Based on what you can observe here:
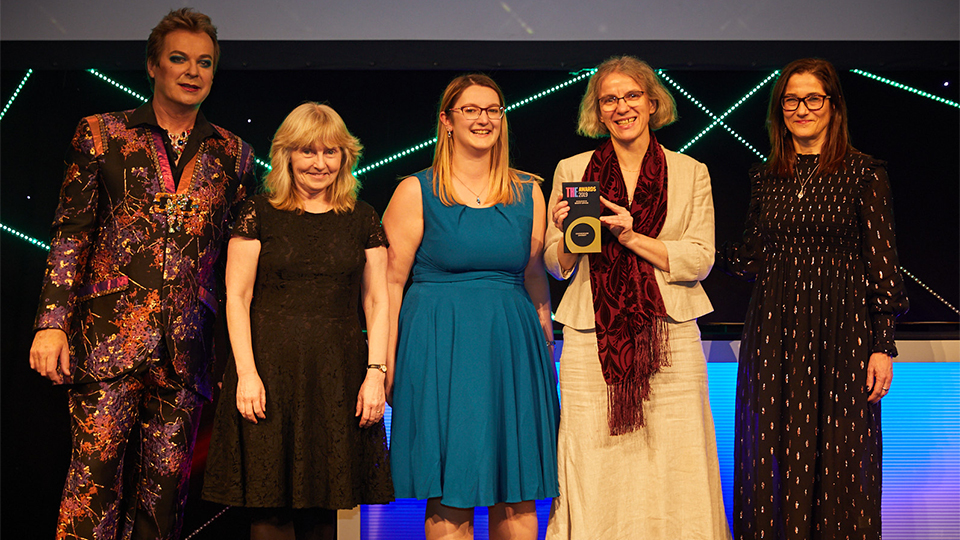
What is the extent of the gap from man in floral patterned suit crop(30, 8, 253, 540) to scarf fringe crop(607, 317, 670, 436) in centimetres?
127

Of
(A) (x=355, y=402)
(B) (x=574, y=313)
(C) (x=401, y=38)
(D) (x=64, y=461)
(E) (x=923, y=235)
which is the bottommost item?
(D) (x=64, y=461)

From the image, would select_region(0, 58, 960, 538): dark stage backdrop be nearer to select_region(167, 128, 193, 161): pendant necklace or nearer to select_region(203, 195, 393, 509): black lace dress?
select_region(167, 128, 193, 161): pendant necklace

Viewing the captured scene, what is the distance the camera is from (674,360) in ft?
6.91

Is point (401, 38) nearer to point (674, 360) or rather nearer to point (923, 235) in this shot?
point (674, 360)

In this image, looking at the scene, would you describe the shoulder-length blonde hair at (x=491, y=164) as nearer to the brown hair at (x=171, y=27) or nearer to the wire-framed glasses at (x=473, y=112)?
the wire-framed glasses at (x=473, y=112)

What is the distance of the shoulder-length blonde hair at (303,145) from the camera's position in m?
2.04

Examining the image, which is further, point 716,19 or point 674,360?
point 716,19

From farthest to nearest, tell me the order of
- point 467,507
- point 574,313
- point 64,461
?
point 64,461 < point 574,313 < point 467,507

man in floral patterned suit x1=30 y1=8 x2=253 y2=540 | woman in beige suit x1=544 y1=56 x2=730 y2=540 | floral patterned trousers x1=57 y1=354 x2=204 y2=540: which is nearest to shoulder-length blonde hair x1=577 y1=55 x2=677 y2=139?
woman in beige suit x1=544 y1=56 x2=730 y2=540

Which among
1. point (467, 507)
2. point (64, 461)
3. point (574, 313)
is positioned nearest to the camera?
point (467, 507)

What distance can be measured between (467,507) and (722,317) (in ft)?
5.63

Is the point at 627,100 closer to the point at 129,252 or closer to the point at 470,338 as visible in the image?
the point at 470,338

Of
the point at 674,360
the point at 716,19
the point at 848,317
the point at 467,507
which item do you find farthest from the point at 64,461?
the point at 716,19

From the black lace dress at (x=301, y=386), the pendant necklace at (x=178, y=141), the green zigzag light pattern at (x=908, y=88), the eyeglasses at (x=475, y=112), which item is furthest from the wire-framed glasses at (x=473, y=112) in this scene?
the green zigzag light pattern at (x=908, y=88)
